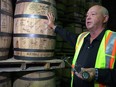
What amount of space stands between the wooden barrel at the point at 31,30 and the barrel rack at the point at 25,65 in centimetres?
10

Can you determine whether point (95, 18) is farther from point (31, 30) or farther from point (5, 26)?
point (5, 26)

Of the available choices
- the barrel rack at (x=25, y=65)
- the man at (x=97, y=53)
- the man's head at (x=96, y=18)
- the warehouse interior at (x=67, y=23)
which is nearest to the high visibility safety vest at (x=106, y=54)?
the man at (x=97, y=53)

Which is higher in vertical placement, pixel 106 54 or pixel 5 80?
pixel 106 54

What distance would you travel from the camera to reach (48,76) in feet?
12.2

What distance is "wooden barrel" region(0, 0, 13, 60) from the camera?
3264mm

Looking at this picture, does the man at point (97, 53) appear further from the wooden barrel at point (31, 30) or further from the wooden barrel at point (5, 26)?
the wooden barrel at point (5, 26)

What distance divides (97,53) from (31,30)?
1.18 m

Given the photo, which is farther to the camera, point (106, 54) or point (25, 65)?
point (25, 65)

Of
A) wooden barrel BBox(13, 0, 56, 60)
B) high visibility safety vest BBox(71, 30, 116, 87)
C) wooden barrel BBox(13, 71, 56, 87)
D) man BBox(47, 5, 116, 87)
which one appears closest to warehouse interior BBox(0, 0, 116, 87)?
wooden barrel BBox(13, 71, 56, 87)

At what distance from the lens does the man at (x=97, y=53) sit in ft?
8.76

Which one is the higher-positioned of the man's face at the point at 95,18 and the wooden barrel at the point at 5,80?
the man's face at the point at 95,18

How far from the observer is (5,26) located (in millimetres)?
3322

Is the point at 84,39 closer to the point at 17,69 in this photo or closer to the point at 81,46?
the point at 81,46

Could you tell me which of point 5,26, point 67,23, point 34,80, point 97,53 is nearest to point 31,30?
point 5,26
